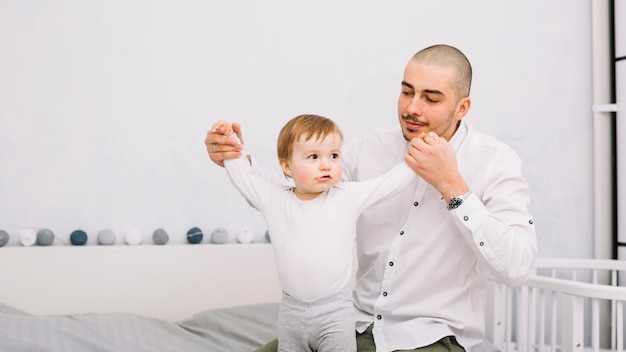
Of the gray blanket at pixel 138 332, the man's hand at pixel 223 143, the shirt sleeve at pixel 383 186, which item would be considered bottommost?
the gray blanket at pixel 138 332

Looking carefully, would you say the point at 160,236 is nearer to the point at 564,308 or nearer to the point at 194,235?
the point at 194,235

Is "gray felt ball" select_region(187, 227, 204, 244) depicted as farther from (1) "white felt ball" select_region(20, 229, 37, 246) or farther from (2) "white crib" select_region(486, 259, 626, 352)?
(2) "white crib" select_region(486, 259, 626, 352)

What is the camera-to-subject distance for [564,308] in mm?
1745

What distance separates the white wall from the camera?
2.17 m

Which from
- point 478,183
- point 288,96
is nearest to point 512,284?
point 478,183

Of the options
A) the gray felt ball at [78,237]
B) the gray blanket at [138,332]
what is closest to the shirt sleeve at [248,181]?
the gray blanket at [138,332]

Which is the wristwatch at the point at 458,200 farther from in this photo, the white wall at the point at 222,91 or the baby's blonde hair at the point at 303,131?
the white wall at the point at 222,91

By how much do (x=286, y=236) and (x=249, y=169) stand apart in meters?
0.20

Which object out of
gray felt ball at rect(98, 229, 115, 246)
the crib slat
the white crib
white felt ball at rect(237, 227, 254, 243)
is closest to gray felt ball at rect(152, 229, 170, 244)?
gray felt ball at rect(98, 229, 115, 246)

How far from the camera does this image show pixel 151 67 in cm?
226

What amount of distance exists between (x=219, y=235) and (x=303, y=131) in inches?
41.1

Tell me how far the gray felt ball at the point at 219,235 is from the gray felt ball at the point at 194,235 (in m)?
0.04

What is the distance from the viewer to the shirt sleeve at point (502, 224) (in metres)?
1.35

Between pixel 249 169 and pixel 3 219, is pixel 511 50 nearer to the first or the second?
pixel 249 169
